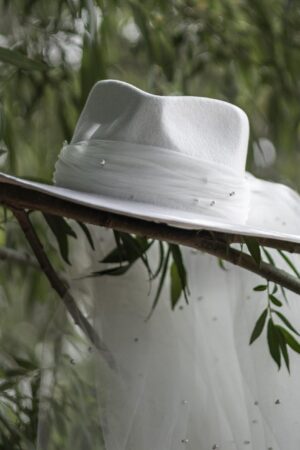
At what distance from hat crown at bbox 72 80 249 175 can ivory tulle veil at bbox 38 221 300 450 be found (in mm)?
148

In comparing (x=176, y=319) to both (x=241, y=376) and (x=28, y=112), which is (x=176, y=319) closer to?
(x=241, y=376)

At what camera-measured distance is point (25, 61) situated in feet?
2.30

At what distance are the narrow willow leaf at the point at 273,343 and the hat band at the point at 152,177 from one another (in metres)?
0.09

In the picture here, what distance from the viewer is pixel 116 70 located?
1.13 m

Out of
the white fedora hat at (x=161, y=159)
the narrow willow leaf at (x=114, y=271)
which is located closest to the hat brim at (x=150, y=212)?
the white fedora hat at (x=161, y=159)

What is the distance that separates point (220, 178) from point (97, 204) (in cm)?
11

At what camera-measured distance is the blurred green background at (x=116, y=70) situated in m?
0.95

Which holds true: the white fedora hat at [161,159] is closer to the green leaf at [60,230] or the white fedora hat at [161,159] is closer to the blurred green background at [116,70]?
the green leaf at [60,230]

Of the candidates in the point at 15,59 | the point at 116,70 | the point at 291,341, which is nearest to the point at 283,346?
the point at 291,341

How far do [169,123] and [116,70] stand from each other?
20.6 inches

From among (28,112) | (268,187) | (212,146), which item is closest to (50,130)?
(28,112)

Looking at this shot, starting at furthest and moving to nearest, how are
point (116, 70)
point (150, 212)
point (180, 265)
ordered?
point (116, 70)
point (180, 265)
point (150, 212)

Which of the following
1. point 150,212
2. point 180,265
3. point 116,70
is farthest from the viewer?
point 116,70

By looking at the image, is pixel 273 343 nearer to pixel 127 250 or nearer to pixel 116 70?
pixel 127 250
